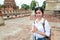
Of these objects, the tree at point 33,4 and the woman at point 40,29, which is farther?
the tree at point 33,4

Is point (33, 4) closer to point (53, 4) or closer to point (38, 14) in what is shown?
point (53, 4)

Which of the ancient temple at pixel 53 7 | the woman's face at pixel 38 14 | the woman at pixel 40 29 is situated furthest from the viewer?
the ancient temple at pixel 53 7

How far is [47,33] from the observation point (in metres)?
4.71

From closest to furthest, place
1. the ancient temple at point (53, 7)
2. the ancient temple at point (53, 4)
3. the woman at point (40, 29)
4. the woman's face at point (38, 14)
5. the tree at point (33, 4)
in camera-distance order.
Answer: the woman at point (40, 29)
the woman's face at point (38, 14)
the ancient temple at point (53, 7)
the ancient temple at point (53, 4)
the tree at point (33, 4)

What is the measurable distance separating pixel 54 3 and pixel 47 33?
1153cm

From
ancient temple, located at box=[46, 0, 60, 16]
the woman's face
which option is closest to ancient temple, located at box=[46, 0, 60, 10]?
ancient temple, located at box=[46, 0, 60, 16]

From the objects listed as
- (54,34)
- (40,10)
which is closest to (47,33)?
(40,10)

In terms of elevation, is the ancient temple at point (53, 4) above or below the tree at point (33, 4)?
above

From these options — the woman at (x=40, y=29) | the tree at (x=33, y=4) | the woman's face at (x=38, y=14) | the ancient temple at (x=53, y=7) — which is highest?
the woman's face at (x=38, y=14)

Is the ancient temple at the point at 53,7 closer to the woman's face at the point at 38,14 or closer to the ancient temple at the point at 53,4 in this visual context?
the ancient temple at the point at 53,4

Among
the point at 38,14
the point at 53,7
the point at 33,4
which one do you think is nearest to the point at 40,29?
the point at 38,14

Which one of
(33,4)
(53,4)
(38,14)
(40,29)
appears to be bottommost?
(33,4)

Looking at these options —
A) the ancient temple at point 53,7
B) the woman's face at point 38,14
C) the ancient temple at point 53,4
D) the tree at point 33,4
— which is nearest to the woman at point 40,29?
the woman's face at point 38,14

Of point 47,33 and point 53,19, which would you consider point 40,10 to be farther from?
point 53,19
